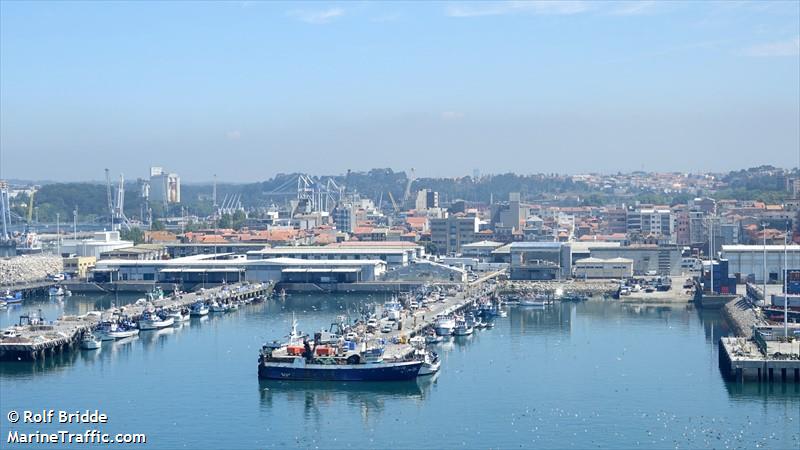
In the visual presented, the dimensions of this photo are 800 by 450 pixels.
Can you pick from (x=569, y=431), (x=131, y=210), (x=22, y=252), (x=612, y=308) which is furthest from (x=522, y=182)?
(x=569, y=431)

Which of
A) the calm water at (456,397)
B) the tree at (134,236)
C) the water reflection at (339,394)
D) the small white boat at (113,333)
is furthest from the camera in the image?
the tree at (134,236)

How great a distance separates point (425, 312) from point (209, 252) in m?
10.2

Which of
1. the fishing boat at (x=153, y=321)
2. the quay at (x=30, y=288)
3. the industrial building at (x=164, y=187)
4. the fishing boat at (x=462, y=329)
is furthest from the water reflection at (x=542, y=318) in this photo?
the industrial building at (x=164, y=187)

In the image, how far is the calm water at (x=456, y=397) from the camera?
34.8 ft

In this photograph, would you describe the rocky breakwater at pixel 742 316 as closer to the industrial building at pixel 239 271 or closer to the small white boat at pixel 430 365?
the small white boat at pixel 430 365

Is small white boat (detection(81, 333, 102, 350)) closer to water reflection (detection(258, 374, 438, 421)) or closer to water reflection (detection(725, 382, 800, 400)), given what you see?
water reflection (detection(258, 374, 438, 421))

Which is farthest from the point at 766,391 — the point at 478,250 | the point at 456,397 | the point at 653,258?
the point at 478,250

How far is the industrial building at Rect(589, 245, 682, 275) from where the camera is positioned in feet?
79.8

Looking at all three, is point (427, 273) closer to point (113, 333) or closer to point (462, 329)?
point (462, 329)

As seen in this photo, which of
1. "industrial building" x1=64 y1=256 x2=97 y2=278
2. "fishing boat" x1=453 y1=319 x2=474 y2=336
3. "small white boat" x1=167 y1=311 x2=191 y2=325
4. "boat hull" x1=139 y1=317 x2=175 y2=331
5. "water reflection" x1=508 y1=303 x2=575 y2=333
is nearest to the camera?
"fishing boat" x1=453 y1=319 x2=474 y2=336

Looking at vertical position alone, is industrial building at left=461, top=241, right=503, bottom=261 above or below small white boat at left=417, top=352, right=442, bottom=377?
above

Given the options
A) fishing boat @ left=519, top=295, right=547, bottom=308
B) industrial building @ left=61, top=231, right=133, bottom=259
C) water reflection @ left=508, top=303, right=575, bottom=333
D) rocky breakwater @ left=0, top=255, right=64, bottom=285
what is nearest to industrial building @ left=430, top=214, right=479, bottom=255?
industrial building @ left=61, top=231, right=133, bottom=259

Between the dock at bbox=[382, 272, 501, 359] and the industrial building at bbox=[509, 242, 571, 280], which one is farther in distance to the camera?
the industrial building at bbox=[509, 242, 571, 280]

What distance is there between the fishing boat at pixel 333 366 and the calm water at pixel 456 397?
0.14 metres
